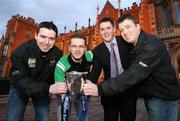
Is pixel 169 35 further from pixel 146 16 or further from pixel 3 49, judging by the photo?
pixel 3 49

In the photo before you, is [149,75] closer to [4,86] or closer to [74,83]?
[74,83]

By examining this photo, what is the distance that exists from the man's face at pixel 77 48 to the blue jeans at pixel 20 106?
0.89 m

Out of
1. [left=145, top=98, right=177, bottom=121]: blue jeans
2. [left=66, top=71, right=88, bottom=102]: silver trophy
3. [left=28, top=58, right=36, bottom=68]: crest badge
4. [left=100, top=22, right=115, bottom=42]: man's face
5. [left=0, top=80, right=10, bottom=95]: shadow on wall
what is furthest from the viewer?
[left=0, top=80, right=10, bottom=95]: shadow on wall

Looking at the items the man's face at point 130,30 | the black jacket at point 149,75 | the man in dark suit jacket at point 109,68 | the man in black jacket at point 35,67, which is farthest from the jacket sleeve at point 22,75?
the man's face at point 130,30

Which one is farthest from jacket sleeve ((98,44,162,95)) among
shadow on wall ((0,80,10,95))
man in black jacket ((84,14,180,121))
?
shadow on wall ((0,80,10,95))

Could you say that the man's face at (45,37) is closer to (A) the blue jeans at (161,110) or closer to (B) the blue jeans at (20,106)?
(B) the blue jeans at (20,106)

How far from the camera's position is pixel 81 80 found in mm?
1863

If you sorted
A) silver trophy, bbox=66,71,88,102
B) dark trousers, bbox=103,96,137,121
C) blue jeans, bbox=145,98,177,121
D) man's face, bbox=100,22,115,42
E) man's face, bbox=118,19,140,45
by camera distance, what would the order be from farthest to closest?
1. man's face, bbox=100,22,115,42
2. dark trousers, bbox=103,96,137,121
3. man's face, bbox=118,19,140,45
4. blue jeans, bbox=145,98,177,121
5. silver trophy, bbox=66,71,88,102

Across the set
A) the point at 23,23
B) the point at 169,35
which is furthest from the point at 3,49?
the point at 169,35

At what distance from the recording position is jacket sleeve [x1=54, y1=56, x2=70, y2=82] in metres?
2.60

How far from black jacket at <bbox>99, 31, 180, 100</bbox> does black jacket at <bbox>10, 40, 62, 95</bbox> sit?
105 cm

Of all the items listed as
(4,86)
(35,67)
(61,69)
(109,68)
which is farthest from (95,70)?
(4,86)

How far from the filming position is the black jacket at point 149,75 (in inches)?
79.7

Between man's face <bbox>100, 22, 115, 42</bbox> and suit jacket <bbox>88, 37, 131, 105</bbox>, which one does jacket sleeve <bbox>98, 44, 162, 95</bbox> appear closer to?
suit jacket <bbox>88, 37, 131, 105</bbox>
